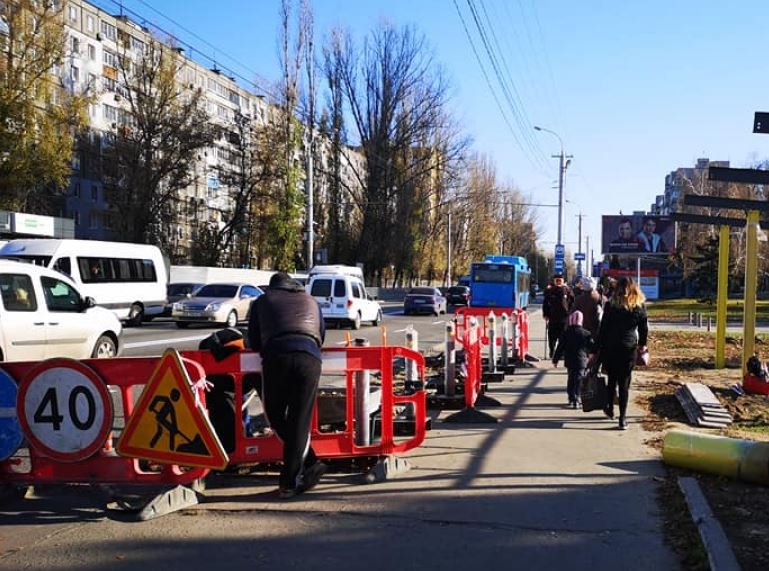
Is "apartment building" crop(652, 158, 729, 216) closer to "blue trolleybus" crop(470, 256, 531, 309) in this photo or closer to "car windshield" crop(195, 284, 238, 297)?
"blue trolleybus" crop(470, 256, 531, 309)

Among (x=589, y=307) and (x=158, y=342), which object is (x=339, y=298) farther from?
(x=589, y=307)

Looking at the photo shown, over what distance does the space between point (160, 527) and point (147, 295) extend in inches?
916

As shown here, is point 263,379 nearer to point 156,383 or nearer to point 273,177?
point 156,383

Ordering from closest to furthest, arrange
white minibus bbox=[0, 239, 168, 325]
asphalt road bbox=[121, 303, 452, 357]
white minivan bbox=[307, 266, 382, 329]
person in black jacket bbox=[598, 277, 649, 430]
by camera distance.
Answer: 1. person in black jacket bbox=[598, 277, 649, 430]
2. asphalt road bbox=[121, 303, 452, 357]
3. white minibus bbox=[0, 239, 168, 325]
4. white minivan bbox=[307, 266, 382, 329]

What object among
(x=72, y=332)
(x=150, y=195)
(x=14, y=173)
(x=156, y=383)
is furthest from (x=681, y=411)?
(x=150, y=195)

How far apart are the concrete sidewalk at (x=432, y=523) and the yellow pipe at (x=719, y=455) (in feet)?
0.92

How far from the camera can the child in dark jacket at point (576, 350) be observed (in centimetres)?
1027

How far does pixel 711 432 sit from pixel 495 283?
1111 inches

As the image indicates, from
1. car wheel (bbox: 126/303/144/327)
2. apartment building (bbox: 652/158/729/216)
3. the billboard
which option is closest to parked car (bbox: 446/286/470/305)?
apartment building (bbox: 652/158/729/216)

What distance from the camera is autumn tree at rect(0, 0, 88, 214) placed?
37.4m

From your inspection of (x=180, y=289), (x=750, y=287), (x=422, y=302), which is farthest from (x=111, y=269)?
(x=750, y=287)

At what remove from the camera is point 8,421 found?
6035 millimetres

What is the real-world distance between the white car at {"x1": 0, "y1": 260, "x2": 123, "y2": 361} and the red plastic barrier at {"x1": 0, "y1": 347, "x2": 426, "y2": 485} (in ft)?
18.5

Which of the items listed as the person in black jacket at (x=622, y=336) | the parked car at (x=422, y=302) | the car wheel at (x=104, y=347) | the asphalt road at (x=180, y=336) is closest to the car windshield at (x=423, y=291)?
the parked car at (x=422, y=302)
